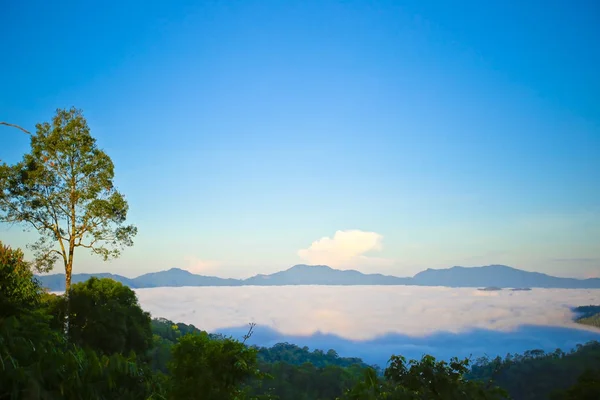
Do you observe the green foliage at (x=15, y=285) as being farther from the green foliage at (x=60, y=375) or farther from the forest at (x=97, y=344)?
the green foliage at (x=60, y=375)

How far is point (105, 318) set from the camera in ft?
91.6

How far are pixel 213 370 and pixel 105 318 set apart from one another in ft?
72.1

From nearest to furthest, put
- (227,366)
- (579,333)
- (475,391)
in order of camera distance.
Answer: (475,391), (227,366), (579,333)

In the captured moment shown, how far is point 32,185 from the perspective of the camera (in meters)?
23.8

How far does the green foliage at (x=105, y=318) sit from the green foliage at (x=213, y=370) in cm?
1850

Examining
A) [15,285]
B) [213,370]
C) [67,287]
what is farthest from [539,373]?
[15,285]

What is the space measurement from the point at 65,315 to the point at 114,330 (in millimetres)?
3795

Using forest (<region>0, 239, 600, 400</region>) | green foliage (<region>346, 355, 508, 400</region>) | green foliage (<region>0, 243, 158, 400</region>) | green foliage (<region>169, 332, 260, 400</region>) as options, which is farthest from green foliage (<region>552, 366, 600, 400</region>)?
green foliage (<region>0, 243, 158, 400</region>)

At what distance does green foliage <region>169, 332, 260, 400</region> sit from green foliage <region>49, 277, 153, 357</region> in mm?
18497

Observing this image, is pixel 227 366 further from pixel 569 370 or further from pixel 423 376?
pixel 569 370

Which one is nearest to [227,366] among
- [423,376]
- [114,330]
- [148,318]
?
[423,376]

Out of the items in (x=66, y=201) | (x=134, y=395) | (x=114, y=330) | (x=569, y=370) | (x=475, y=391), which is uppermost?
(x=66, y=201)

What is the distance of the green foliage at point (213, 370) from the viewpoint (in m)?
9.45

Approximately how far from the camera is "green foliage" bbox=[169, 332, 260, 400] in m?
9.45
